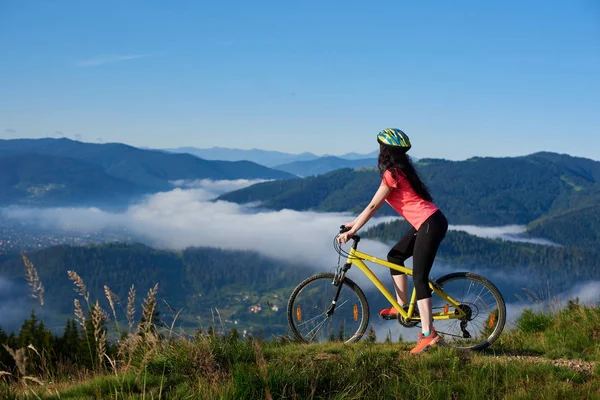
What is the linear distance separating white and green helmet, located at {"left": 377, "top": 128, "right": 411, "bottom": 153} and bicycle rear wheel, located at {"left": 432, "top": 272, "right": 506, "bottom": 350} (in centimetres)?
183

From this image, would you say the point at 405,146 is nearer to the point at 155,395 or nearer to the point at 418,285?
the point at 418,285

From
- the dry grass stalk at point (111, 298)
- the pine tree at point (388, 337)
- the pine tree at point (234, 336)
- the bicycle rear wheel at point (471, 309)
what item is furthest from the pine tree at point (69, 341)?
the dry grass stalk at point (111, 298)

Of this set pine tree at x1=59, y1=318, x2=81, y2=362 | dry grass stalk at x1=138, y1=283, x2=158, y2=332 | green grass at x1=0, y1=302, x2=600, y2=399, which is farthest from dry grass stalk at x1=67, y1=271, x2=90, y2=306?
pine tree at x1=59, y1=318, x2=81, y2=362

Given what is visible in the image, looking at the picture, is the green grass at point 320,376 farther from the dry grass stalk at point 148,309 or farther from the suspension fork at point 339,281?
the suspension fork at point 339,281

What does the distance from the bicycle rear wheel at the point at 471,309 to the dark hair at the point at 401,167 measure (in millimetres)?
1302

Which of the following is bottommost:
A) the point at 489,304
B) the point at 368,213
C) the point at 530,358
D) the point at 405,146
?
the point at 530,358

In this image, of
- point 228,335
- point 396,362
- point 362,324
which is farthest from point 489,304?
point 228,335

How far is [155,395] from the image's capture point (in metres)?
4.71

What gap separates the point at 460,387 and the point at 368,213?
2202 millimetres

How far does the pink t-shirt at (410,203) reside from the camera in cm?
628

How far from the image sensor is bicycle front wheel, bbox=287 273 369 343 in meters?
7.14

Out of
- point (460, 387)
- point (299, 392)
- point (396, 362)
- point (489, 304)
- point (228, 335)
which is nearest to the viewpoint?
point (299, 392)

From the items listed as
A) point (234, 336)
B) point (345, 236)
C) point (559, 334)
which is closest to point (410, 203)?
point (345, 236)

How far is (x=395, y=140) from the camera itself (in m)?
6.26
